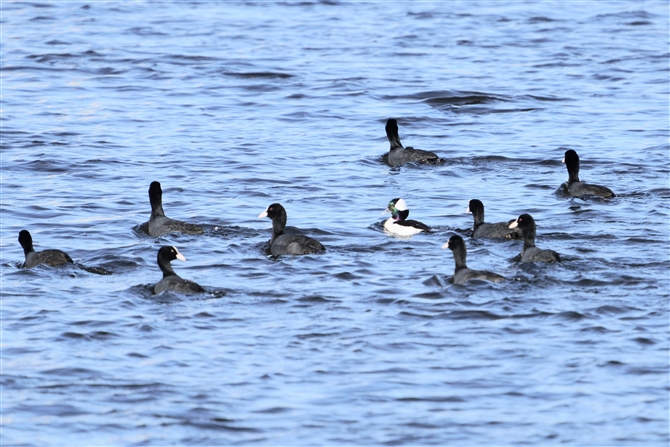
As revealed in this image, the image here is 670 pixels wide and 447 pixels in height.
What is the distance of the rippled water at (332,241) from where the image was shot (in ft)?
40.4

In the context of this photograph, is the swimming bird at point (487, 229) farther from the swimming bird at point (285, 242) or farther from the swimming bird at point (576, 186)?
the swimming bird at point (576, 186)

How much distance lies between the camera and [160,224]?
19.5 metres

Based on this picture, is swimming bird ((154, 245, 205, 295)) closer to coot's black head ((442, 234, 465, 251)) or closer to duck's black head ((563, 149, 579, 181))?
coot's black head ((442, 234, 465, 251))

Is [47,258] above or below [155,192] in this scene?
below

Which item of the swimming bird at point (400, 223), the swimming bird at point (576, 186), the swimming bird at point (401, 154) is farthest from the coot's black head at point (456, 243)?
the swimming bird at point (401, 154)

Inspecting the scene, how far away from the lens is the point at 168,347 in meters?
13.9

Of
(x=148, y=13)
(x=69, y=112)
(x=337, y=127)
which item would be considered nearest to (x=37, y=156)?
(x=69, y=112)

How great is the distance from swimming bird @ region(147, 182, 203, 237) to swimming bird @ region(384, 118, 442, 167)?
257 inches

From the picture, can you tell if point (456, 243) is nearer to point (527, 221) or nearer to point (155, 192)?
point (527, 221)

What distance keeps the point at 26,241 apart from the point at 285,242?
12.1ft

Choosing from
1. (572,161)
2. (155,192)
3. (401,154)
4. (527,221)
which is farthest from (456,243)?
(401,154)

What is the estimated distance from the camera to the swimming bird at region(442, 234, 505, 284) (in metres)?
15.6

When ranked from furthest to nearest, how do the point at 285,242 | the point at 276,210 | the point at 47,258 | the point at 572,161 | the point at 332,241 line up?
the point at 572,161, the point at 332,241, the point at 276,210, the point at 285,242, the point at 47,258

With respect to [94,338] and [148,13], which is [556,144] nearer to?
[94,338]
